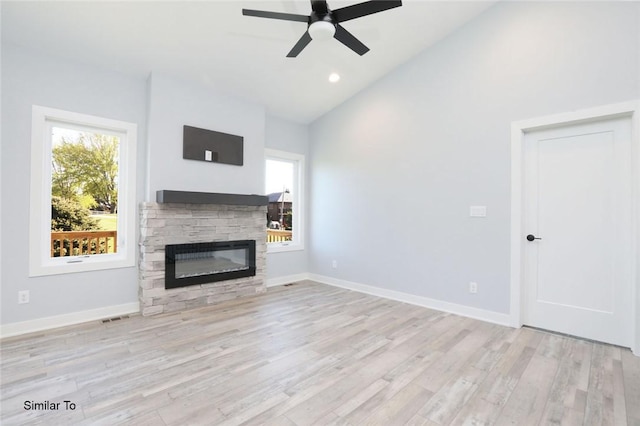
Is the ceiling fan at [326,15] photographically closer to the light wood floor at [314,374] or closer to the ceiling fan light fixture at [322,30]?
the ceiling fan light fixture at [322,30]

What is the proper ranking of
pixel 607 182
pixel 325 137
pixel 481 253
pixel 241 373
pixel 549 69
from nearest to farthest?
1. pixel 241 373
2. pixel 607 182
3. pixel 549 69
4. pixel 481 253
5. pixel 325 137

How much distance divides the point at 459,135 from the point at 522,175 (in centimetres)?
83

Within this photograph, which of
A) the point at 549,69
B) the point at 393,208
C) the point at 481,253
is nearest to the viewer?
the point at 549,69

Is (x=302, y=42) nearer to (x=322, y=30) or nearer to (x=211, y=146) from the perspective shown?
(x=322, y=30)

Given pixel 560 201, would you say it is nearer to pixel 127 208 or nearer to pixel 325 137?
pixel 325 137

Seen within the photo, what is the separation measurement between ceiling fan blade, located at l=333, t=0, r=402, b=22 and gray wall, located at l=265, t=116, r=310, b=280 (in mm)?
2728

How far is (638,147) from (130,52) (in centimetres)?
490

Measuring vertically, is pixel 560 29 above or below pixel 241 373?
above

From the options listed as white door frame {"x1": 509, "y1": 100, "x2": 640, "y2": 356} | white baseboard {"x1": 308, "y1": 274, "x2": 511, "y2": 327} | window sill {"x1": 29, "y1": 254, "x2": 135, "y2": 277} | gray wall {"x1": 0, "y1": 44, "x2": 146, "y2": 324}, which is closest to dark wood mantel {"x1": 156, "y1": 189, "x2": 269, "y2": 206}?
window sill {"x1": 29, "y1": 254, "x2": 135, "y2": 277}

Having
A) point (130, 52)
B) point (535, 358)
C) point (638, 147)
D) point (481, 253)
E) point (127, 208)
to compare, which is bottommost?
point (535, 358)

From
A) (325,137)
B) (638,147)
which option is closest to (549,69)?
(638,147)

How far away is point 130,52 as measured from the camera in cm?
326

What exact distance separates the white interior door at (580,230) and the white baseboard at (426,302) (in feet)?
0.96

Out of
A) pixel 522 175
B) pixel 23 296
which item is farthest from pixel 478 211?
pixel 23 296
